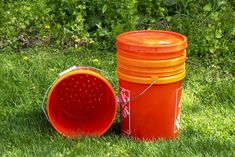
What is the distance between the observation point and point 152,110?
3748mm

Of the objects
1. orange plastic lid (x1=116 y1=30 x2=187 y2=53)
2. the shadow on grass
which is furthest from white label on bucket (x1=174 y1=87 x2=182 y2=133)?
the shadow on grass

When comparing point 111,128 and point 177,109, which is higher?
point 177,109

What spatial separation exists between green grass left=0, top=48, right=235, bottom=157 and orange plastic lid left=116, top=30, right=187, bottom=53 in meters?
0.61

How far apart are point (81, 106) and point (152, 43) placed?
0.90 metres

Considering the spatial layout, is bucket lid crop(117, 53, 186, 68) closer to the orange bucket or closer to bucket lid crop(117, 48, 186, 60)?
bucket lid crop(117, 48, 186, 60)

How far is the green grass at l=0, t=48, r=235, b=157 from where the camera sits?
3627mm

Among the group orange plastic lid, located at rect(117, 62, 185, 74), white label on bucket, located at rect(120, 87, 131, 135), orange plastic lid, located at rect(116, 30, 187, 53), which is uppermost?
orange plastic lid, located at rect(116, 30, 187, 53)

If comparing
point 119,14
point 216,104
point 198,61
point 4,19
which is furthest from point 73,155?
point 4,19

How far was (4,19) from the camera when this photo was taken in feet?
19.6

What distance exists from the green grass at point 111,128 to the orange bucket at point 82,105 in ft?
0.31

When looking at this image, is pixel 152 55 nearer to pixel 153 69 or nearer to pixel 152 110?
pixel 153 69

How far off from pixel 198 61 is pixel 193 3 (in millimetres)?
1002

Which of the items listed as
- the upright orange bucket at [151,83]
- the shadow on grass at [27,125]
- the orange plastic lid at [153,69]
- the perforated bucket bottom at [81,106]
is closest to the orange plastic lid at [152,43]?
the upright orange bucket at [151,83]

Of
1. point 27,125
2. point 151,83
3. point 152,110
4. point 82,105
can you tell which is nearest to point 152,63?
point 151,83
